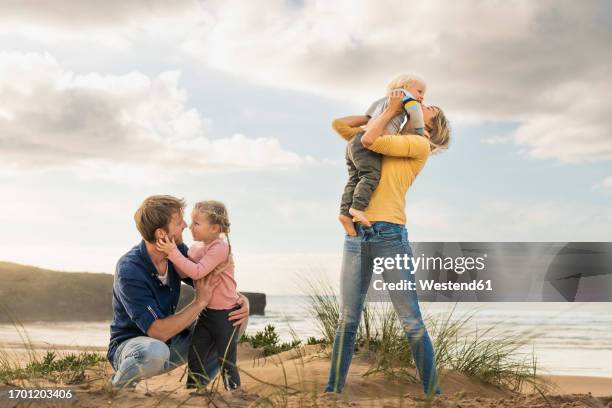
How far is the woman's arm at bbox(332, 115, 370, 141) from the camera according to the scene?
4.36 metres

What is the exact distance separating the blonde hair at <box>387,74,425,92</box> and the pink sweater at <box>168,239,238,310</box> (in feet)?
5.09

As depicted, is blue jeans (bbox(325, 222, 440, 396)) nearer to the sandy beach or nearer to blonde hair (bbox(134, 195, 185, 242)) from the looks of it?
the sandy beach

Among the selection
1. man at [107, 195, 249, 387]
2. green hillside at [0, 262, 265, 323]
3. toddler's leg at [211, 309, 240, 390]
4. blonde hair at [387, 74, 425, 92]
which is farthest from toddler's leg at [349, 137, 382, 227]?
green hillside at [0, 262, 265, 323]

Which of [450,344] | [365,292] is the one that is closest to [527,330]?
[450,344]

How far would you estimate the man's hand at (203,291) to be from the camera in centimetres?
398

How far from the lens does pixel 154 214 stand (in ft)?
12.8

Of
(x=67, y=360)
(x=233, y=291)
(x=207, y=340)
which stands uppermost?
(x=233, y=291)

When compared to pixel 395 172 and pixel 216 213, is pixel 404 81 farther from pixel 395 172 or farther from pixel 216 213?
A: pixel 216 213

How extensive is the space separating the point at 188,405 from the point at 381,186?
1.76m

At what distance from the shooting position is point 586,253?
27.5 feet

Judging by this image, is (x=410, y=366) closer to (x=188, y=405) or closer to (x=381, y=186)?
(x=381, y=186)

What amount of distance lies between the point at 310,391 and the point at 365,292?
98cm

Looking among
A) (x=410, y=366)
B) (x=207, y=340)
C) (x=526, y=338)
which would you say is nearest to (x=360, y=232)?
(x=207, y=340)

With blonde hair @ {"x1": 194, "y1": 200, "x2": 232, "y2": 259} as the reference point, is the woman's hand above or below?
below
